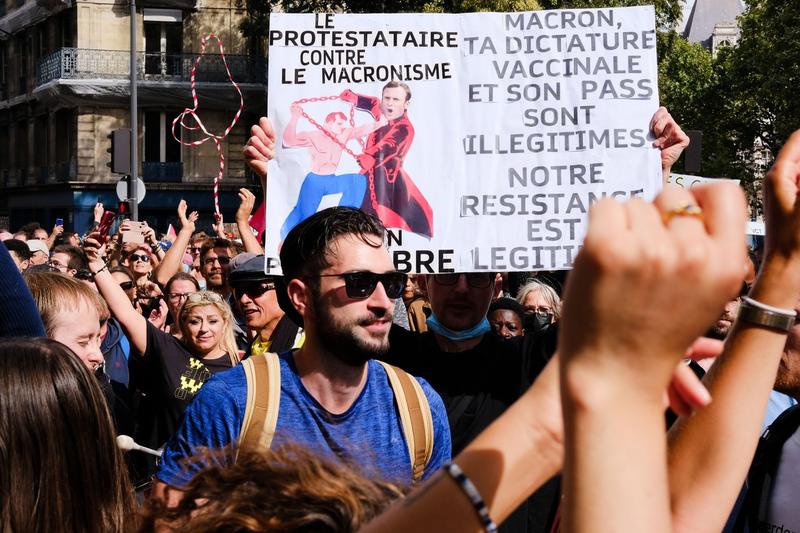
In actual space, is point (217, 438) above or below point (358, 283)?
below

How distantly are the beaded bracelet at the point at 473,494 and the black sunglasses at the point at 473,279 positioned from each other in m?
3.22

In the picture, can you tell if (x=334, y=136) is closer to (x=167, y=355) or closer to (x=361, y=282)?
(x=167, y=355)

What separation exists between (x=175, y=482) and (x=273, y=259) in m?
1.91

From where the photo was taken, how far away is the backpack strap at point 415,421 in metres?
2.79

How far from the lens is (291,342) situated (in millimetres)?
4766

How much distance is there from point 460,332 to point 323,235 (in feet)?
3.16

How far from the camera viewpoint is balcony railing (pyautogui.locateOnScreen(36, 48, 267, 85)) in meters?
33.8

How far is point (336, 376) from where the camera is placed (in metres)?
2.93

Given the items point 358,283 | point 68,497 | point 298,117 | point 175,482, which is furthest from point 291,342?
point 68,497

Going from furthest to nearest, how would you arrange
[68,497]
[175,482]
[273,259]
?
1. [273,259]
2. [175,482]
3. [68,497]

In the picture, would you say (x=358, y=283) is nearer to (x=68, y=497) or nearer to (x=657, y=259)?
(x=68, y=497)

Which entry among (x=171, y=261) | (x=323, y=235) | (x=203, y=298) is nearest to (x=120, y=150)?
(x=171, y=261)

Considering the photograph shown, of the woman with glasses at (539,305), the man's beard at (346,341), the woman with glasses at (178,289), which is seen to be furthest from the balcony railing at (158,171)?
the man's beard at (346,341)

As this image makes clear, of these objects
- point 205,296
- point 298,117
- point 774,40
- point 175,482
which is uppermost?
point 774,40
